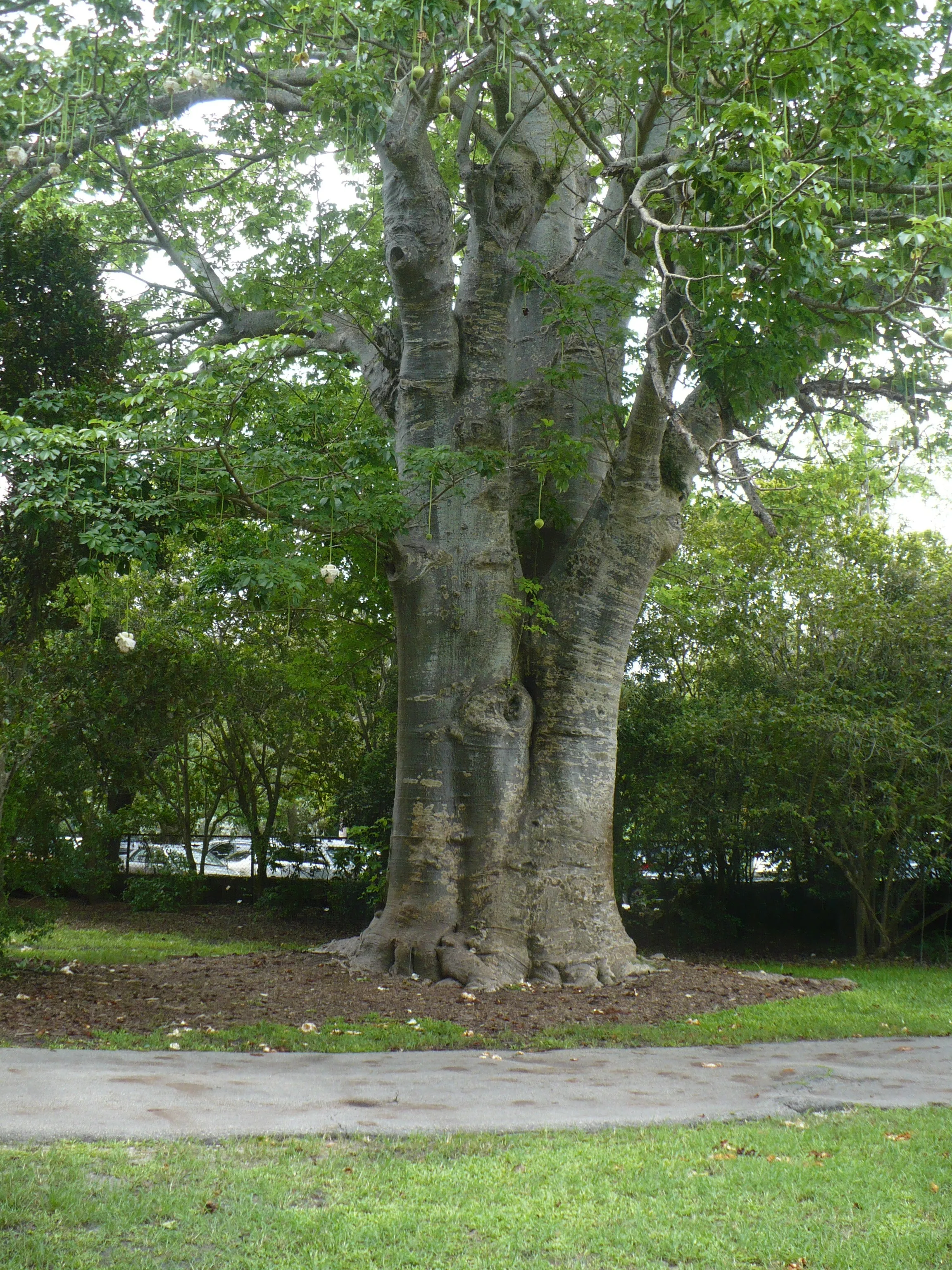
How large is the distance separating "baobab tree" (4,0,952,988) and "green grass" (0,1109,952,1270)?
404 centimetres

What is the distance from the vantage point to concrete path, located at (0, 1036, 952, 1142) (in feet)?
16.0

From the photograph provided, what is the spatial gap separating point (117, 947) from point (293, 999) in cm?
476

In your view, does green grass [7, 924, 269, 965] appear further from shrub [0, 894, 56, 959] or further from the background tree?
the background tree

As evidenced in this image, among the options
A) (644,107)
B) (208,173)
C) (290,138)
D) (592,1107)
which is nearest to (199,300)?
(208,173)

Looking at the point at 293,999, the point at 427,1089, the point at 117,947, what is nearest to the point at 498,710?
the point at 293,999

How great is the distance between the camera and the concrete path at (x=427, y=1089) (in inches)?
192

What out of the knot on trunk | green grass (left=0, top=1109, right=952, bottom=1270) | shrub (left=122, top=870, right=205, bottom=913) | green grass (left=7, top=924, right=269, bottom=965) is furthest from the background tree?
green grass (left=0, top=1109, right=952, bottom=1270)

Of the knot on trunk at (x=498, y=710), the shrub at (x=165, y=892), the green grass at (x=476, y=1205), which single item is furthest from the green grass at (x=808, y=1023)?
the shrub at (x=165, y=892)

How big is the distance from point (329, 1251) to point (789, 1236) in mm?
1706

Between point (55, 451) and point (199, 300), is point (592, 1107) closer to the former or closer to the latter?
point (55, 451)

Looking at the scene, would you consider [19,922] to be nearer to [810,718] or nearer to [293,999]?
[293,999]

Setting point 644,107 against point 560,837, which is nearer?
point 644,107

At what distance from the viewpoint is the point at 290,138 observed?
37.7ft

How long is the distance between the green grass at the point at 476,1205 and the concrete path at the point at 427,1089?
30cm
